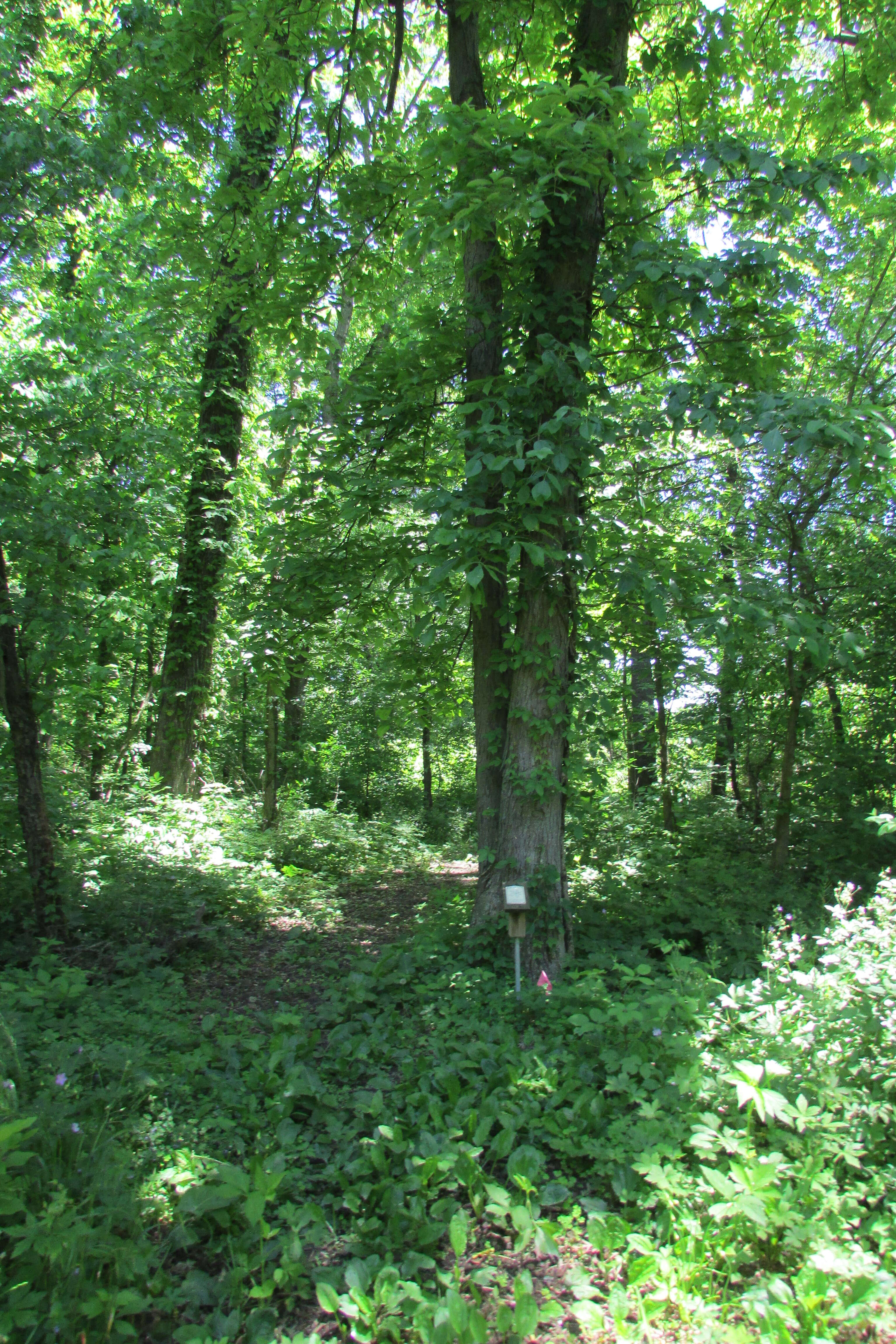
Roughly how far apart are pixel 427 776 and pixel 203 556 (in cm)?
907

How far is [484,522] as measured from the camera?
16.7ft

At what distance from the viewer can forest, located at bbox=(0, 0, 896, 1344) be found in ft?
8.30

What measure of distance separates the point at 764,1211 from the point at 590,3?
7.07 m

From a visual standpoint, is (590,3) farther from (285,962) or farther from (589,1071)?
(285,962)

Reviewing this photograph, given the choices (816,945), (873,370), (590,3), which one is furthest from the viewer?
(873,370)

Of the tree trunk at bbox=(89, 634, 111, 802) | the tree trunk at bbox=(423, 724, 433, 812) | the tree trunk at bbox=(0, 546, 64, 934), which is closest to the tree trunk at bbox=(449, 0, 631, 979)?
the tree trunk at bbox=(0, 546, 64, 934)

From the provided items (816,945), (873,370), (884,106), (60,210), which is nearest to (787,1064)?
(816,945)

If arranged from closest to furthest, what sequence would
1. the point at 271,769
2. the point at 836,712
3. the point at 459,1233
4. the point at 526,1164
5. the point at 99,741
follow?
the point at 459,1233, the point at 526,1164, the point at 836,712, the point at 99,741, the point at 271,769

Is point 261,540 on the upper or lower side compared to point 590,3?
lower

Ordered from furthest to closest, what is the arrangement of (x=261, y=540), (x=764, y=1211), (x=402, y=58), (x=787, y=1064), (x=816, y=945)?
(x=402, y=58) < (x=261, y=540) < (x=816, y=945) < (x=787, y=1064) < (x=764, y=1211)

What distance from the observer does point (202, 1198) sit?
2.57 m

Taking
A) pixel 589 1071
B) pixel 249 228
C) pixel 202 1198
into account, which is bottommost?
pixel 202 1198

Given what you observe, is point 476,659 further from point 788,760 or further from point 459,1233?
point 459,1233

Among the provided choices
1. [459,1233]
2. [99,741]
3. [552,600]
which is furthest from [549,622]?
[99,741]
